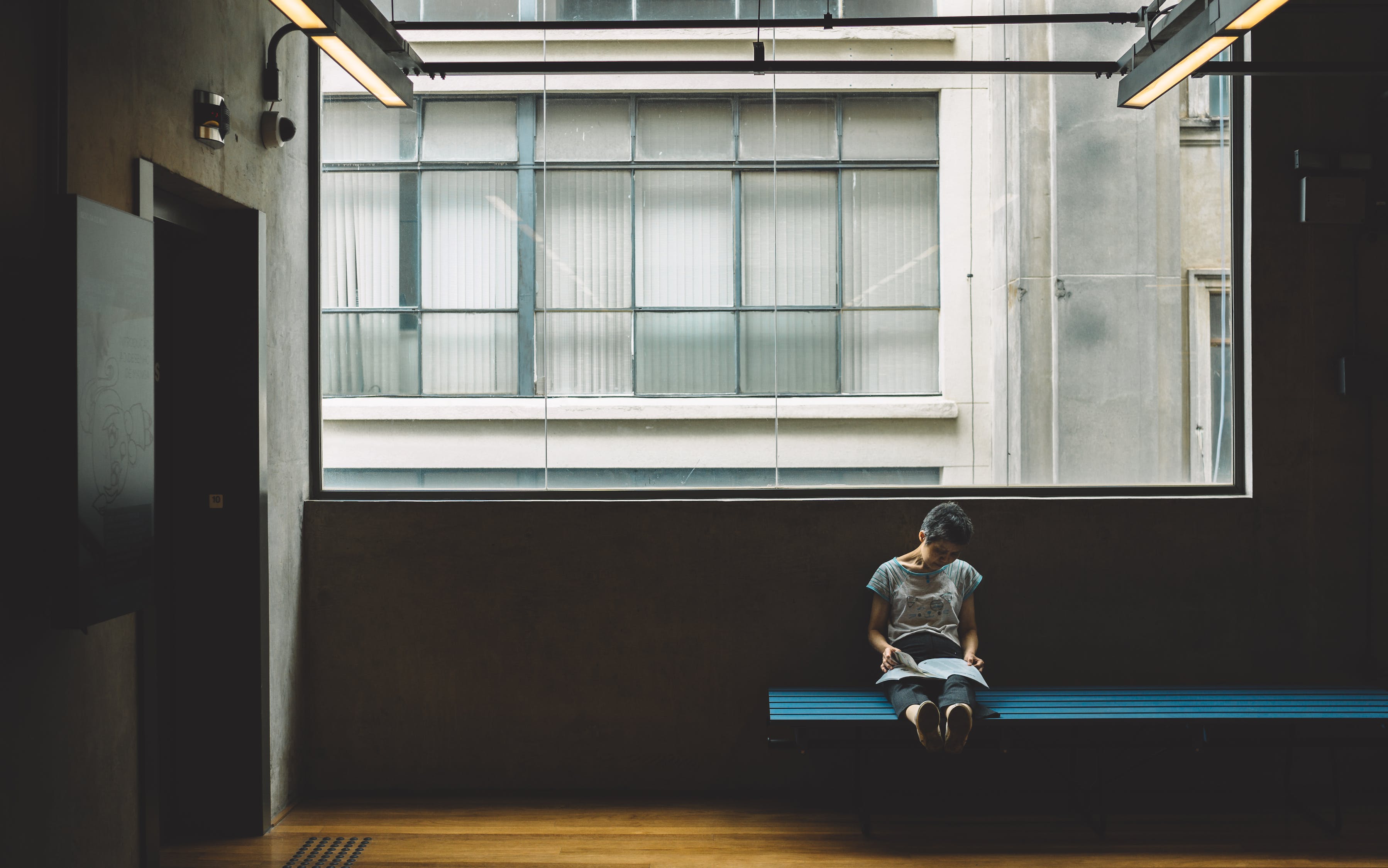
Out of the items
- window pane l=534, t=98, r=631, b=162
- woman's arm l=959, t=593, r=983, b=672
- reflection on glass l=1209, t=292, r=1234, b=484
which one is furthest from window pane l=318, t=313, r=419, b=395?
reflection on glass l=1209, t=292, r=1234, b=484

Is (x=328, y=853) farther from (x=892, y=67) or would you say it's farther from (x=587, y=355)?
(x=892, y=67)

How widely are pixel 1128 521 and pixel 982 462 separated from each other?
72 centimetres

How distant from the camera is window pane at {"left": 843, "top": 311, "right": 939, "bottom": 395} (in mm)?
4371

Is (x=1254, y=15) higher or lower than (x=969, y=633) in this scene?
higher

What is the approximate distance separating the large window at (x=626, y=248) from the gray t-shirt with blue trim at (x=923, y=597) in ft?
3.00

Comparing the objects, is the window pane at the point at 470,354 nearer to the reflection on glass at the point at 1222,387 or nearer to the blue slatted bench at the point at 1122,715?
the blue slatted bench at the point at 1122,715

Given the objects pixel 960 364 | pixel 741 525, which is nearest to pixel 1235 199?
pixel 960 364

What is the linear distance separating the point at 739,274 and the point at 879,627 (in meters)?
1.81

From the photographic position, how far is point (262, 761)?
12.5ft

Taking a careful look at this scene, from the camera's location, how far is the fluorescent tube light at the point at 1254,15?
9.42ft

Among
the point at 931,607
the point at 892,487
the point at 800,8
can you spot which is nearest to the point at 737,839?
the point at 931,607

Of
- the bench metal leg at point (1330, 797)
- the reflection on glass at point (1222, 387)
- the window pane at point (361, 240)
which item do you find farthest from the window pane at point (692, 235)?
the bench metal leg at point (1330, 797)

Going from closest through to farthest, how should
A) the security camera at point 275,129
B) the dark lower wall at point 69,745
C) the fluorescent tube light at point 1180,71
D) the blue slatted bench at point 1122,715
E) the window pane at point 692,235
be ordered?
the dark lower wall at point 69,745, the fluorescent tube light at point 1180,71, the blue slatted bench at point 1122,715, the security camera at point 275,129, the window pane at point 692,235

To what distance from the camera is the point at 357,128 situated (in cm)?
438
